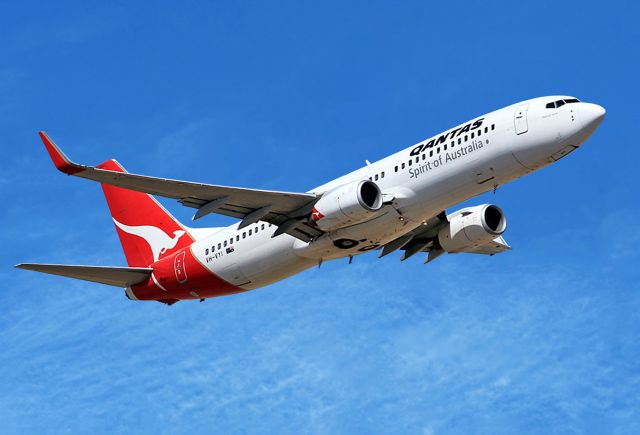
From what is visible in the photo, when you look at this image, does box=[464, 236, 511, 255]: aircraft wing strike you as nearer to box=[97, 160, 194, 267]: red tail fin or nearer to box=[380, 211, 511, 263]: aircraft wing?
box=[380, 211, 511, 263]: aircraft wing

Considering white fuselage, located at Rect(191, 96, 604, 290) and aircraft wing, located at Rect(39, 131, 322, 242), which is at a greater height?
aircraft wing, located at Rect(39, 131, 322, 242)

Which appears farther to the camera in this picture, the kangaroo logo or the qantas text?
the kangaroo logo

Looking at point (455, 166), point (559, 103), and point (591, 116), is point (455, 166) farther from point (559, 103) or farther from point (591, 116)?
point (591, 116)

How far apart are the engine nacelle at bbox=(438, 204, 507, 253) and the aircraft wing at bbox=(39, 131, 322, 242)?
7564mm

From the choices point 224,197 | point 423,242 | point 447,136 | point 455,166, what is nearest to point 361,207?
point 455,166

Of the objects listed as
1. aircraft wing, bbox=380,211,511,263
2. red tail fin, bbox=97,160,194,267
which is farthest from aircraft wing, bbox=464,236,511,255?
red tail fin, bbox=97,160,194,267

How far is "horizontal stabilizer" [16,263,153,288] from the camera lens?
158 ft

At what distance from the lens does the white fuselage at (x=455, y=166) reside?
4319cm

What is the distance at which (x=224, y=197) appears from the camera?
147ft

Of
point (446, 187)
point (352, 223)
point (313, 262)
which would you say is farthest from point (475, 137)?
point (313, 262)

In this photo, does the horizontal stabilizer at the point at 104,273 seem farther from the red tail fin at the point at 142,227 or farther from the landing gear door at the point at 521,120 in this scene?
the landing gear door at the point at 521,120

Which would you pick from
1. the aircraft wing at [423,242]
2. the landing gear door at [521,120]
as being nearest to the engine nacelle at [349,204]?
the landing gear door at [521,120]

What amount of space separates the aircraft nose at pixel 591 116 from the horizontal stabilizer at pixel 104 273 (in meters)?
21.3

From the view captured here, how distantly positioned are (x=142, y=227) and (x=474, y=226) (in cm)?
1718
